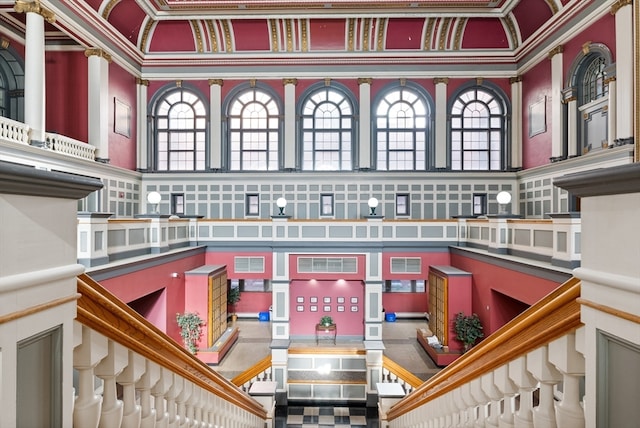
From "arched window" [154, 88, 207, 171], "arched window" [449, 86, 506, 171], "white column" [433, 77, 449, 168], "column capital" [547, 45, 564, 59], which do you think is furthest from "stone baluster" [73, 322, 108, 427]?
"arched window" [449, 86, 506, 171]

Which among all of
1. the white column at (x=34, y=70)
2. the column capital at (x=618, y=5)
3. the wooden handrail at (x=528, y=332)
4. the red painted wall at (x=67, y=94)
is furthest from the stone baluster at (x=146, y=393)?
the red painted wall at (x=67, y=94)

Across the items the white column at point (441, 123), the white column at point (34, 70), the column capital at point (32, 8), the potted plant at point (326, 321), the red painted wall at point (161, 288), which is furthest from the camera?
the white column at point (441, 123)

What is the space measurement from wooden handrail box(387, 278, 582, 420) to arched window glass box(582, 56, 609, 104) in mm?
14361

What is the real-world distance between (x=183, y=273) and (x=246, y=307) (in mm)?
6415

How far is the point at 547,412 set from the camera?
1.60 metres

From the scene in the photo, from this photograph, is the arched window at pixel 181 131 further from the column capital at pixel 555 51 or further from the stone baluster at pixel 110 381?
the stone baluster at pixel 110 381

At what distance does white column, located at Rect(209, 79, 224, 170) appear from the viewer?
60.4 ft

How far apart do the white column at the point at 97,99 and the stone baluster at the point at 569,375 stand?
16.9 m

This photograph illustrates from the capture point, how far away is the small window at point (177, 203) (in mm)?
18453

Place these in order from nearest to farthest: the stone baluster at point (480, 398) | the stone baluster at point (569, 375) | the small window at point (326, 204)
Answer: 1. the stone baluster at point (569, 375)
2. the stone baluster at point (480, 398)
3. the small window at point (326, 204)

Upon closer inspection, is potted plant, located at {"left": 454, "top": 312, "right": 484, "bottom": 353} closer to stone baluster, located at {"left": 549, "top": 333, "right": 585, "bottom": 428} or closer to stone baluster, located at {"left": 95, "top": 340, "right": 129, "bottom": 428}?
stone baluster, located at {"left": 549, "top": 333, "right": 585, "bottom": 428}

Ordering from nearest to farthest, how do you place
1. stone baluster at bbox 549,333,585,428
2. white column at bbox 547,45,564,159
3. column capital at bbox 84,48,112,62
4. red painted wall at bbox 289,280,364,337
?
stone baluster at bbox 549,333,585,428, red painted wall at bbox 289,280,364,337, column capital at bbox 84,48,112,62, white column at bbox 547,45,564,159

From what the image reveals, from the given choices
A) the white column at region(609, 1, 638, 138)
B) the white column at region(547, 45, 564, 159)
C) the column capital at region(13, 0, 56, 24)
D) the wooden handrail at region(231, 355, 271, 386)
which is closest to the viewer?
the wooden handrail at region(231, 355, 271, 386)

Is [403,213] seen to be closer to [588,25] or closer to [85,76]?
[588,25]
